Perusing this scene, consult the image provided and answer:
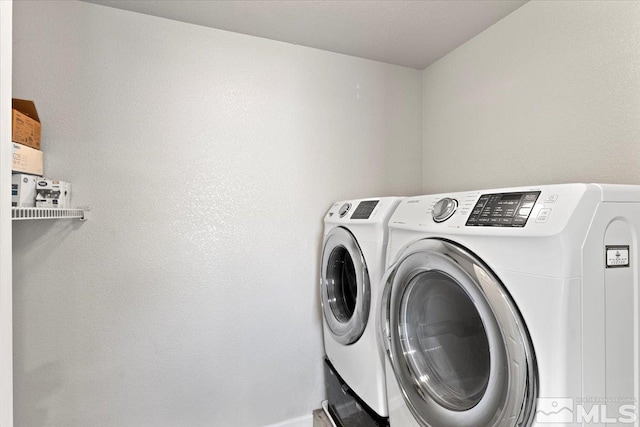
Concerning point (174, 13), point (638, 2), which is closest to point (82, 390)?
point (174, 13)

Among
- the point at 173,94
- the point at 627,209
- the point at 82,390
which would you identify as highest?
the point at 173,94

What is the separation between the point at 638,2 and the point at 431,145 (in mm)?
1208

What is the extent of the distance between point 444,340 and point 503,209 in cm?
54

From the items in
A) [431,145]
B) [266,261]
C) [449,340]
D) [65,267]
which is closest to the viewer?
[449,340]

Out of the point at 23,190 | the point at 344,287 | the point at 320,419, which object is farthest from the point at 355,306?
the point at 23,190

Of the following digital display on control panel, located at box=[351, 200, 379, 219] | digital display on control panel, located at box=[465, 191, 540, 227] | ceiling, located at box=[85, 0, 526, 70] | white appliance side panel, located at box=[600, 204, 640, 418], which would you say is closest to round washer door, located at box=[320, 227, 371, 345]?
digital display on control panel, located at box=[351, 200, 379, 219]

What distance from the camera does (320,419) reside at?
6.38 feet

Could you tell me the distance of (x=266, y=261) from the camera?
194cm

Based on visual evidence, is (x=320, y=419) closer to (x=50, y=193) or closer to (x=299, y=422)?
(x=299, y=422)

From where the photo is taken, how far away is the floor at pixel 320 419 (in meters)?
1.89

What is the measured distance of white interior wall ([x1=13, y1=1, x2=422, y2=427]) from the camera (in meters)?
1.55

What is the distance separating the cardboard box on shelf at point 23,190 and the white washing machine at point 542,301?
152cm

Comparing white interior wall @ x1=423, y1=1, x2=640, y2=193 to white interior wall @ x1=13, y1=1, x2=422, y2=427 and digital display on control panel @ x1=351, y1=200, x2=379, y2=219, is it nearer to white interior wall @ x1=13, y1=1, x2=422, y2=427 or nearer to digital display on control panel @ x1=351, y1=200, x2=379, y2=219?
white interior wall @ x1=13, y1=1, x2=422, y2=427

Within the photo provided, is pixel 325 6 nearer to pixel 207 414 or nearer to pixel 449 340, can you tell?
pixel 449 340
